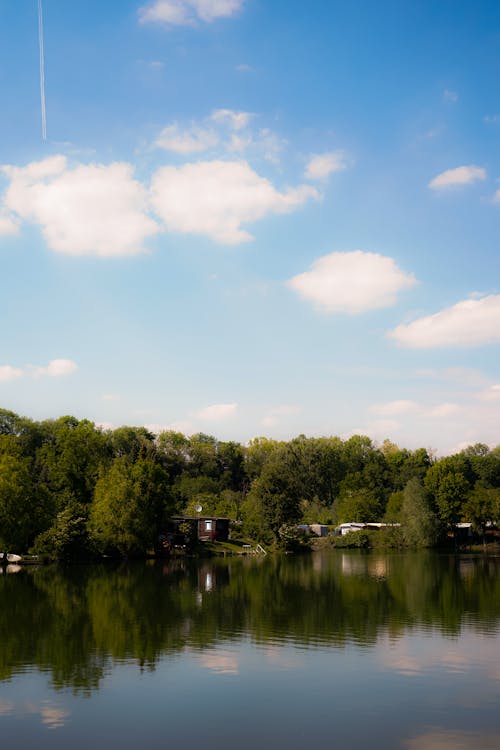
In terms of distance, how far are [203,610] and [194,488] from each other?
109 m

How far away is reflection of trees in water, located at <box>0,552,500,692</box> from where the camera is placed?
29422mm

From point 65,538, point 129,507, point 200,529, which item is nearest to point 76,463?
point 129,507

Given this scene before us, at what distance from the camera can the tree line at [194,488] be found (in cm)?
8450

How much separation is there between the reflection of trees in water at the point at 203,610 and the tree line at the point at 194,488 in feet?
47.9

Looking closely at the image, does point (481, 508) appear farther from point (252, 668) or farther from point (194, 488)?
point (252, 668)

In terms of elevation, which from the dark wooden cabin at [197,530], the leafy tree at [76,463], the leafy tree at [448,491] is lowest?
the dark wooden cabin at [197,530]

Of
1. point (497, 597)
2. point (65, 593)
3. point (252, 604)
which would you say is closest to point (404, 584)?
point (497, 597)

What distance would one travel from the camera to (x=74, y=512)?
86875 mm

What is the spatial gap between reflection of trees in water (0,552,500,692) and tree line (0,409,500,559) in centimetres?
1459

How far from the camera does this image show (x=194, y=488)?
488 ft

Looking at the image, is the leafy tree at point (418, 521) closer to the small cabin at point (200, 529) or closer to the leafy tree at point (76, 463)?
the small cabin at point (200, 529)

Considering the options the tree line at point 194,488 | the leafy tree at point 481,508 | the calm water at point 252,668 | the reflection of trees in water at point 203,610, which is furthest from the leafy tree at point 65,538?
the leafy tree at point 481,508

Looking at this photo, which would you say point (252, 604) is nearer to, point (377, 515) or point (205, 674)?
point (205, 674)

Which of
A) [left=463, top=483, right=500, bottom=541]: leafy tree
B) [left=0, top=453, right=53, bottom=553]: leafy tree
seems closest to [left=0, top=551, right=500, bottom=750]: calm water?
[left=0, top=453, right=53, bottom=553]: leafy tree
